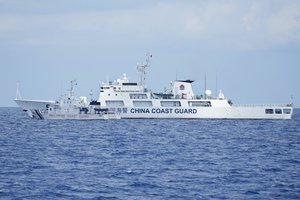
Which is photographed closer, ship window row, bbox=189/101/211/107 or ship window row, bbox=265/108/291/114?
ship window row, bbox=189/101/211/107

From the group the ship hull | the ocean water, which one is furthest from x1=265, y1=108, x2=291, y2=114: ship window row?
the ocean water

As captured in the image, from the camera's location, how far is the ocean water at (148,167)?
30391mm

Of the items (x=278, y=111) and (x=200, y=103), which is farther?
(x=278, y=111)

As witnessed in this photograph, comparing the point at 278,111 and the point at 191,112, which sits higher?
the point at 278,111

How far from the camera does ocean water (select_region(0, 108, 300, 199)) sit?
30.4 metres

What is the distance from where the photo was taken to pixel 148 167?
129 feet

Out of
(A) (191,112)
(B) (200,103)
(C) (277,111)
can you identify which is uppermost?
(B) (200,103)

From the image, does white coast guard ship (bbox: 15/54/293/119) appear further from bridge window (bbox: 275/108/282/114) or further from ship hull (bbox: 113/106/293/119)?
bridge window (bbox: 275/108/282/114)

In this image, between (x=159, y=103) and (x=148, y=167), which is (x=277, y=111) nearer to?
(x=159, y=103)

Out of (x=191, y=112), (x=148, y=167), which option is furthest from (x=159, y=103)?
→ (x=148, y=167)

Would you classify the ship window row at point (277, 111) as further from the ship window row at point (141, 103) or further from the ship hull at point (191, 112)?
the ship window row at point (141, 103)

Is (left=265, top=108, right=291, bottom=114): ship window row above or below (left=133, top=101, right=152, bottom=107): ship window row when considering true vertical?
below

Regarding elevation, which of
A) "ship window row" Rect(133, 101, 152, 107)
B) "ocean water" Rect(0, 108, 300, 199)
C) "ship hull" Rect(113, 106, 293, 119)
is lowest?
"ocean water" Rect(0, 108, 300, 199)

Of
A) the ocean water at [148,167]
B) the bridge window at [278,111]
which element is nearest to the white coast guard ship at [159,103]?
the bridge window at [278,111]
